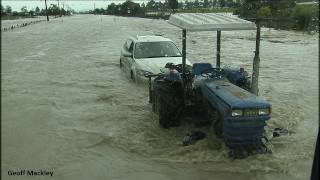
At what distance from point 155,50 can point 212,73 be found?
18.7 ft

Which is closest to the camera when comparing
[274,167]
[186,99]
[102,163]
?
[274,167]

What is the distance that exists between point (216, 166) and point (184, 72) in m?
2.20

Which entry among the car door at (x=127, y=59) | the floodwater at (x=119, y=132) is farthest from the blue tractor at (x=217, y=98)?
the car door at (x=127, y=59)

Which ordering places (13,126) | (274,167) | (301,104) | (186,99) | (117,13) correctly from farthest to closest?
1. (117,13)
2. (301,104)
3. (13,126)
4. (186,99)
5. (274,167)

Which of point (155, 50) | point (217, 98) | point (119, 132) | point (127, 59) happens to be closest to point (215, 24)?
point (217, 98)

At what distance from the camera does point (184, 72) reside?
8.28 metres

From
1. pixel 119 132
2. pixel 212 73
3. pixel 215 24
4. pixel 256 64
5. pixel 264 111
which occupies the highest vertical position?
pixel 215 24

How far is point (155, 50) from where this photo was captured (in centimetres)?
1334

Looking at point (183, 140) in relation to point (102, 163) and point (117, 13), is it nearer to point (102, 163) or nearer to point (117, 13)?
point (102, 163)

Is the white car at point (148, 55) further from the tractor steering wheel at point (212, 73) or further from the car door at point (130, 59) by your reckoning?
the tractor steering wheel at point (212, 73)

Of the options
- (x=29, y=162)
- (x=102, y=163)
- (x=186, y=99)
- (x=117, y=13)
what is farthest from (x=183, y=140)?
(x=117, y=13)

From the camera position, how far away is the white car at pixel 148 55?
40.6 ft

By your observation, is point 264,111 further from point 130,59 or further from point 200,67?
point 130,59

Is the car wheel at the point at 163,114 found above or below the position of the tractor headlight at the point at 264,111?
below
